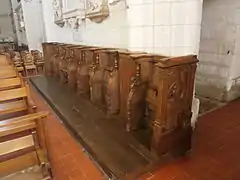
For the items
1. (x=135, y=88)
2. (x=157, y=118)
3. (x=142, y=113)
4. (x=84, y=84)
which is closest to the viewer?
(x=157, y=118)

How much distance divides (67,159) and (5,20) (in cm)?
1633

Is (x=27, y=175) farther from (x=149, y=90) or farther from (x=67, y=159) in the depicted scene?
(x=149, y=90)

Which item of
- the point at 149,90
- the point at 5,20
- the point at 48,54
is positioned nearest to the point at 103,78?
the point at 149,90

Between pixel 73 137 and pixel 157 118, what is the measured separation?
3.75ft

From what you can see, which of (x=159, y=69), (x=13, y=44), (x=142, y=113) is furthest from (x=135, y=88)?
(x=13, y=44)

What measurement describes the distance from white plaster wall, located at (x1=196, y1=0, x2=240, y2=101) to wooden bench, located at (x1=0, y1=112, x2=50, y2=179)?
126 inches

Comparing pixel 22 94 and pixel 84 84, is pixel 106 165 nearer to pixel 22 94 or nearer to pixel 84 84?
pixel 22 94

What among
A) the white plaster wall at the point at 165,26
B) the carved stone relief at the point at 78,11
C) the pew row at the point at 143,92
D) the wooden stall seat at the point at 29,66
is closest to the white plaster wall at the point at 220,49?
the white plaster wall at the point at 165,26

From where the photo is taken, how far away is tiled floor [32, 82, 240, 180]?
6.66 feet

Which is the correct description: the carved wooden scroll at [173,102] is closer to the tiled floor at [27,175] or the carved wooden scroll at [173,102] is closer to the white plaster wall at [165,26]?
the white plaster wall at [165,26]

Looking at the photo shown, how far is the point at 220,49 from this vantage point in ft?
12.7

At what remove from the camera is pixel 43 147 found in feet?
5.94

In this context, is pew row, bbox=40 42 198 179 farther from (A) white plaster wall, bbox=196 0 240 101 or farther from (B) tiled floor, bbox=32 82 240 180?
(A) white plaster wall, bbox=196 0 240 101

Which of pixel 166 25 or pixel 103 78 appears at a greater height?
pixel 166 25
